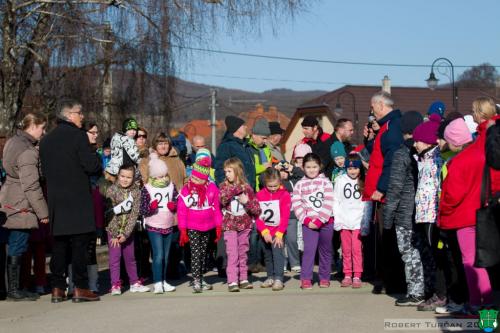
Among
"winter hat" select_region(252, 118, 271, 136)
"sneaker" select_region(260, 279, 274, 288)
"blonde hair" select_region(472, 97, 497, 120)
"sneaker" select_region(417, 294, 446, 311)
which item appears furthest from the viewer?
"winter hat" select_region(252, 118, 271, 136)

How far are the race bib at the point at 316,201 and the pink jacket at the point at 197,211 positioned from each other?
1.21m

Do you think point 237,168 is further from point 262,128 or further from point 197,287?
point 262,128

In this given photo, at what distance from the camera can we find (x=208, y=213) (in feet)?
40.1

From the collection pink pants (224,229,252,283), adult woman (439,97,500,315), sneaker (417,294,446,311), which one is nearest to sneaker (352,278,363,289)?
pink pants (224,229,252,283)

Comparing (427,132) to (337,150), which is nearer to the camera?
(427,132)

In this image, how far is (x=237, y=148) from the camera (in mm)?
13539

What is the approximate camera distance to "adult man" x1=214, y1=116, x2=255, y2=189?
44.2 feet

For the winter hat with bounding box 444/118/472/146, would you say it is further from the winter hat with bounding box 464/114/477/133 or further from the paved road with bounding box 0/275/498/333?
the winter hat with bounding box 464/114/477/133

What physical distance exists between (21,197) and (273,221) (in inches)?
129

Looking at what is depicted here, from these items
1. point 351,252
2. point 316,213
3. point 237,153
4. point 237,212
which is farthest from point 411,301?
point 237,153

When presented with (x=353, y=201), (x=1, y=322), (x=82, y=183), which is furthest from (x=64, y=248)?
(x=353, y=201)

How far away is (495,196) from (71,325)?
4.45 m

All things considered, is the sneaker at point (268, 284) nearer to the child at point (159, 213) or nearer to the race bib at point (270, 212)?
the race bib at point (270, 212)

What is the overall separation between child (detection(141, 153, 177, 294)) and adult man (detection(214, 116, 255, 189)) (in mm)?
1107
